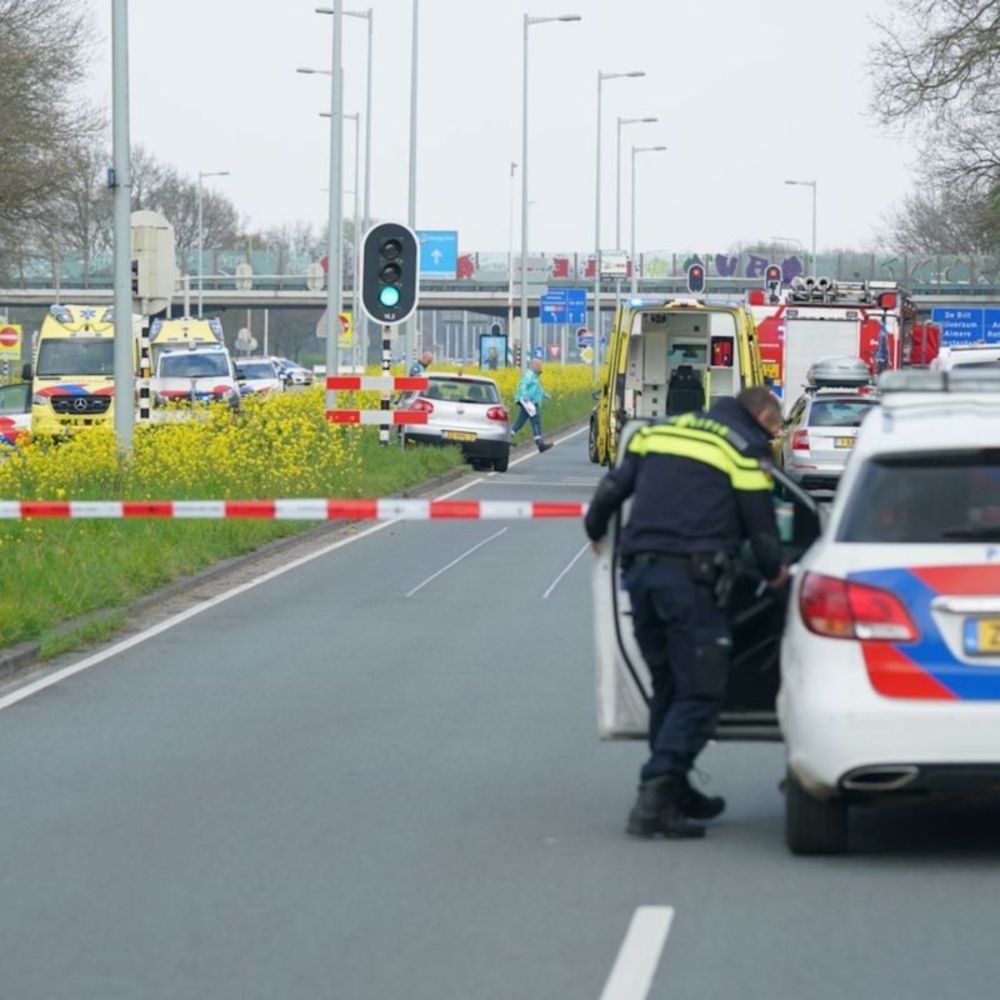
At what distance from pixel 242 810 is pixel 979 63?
4115 centimetres

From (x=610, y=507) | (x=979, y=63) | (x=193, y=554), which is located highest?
(x=979, y=63)

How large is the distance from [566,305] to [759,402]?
61.6 meters

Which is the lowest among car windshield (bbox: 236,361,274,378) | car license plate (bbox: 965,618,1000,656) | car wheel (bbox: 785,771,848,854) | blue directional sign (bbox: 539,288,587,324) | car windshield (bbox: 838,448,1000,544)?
car windshield (bbox: 236,361,274,378)

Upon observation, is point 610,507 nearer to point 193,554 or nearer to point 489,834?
point 489,834

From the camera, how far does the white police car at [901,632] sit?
8.17m

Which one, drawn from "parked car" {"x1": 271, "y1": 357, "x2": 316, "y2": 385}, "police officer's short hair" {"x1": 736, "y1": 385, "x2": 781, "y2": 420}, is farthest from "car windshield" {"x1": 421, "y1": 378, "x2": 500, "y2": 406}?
"parked car" {"x1": 271, "y1": 357, "x2": 316, "y2": 385}

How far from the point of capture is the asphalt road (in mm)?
7086

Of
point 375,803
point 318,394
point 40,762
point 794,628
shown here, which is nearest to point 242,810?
point 375,803

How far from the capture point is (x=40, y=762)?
11.2 meters

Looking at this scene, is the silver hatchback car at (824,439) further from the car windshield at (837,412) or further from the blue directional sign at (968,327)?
the blue directional sign at (968,327)

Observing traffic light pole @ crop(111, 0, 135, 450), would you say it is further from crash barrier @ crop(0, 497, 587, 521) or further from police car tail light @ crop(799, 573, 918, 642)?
police car tail light @ crop(799, 573, 918, 642)

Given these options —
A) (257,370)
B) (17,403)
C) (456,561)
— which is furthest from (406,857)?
(257,370)

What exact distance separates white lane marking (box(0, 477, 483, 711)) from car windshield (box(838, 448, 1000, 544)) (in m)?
5.96

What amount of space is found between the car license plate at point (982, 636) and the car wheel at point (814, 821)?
2.54 ft
